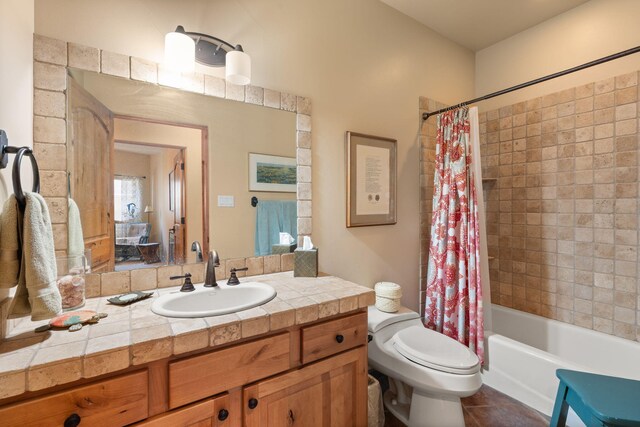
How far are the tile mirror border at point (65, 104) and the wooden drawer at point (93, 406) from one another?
1.91ft

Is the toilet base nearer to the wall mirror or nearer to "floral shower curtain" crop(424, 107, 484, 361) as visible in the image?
"floral shower curtain" crop(424, 107, 484, 361)

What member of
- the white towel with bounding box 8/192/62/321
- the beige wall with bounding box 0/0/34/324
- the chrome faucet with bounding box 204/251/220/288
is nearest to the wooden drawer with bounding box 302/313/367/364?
the chrome faucet with bounding box 204/251/220/288

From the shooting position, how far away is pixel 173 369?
85 centimetres

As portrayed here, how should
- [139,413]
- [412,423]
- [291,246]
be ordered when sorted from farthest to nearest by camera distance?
[291,246], [412,423], [139,413]

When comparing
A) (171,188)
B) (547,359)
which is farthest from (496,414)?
(171,188)

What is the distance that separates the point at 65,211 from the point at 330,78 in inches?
61.1

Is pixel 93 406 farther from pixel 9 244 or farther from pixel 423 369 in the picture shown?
pixel 423 369

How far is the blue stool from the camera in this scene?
1.08 metres

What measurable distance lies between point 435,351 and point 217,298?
3.72 feet

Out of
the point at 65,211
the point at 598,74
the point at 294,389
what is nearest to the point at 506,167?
the point at 598,74

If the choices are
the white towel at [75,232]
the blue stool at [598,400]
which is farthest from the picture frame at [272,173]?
the blue stool at [598,400]

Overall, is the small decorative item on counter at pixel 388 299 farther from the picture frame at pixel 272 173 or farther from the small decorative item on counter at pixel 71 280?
the small decorative item on counter at pixel 71 280

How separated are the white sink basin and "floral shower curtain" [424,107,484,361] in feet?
Result: 4.46

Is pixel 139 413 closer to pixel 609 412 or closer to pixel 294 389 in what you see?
pixel 294 389
